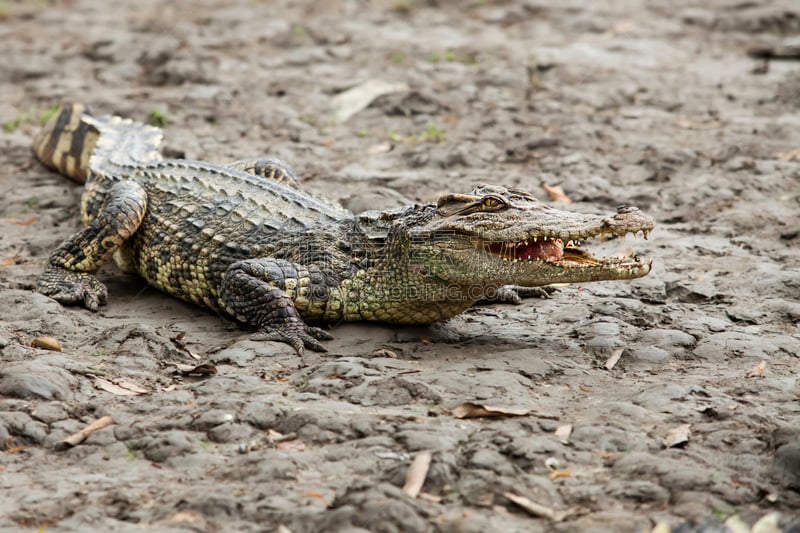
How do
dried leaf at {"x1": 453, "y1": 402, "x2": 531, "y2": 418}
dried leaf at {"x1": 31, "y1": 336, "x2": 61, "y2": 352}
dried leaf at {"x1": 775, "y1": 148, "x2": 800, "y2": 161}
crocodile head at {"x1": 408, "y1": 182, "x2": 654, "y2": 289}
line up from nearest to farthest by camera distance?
dried leaf at {"x1": 453, "y1": 402, "x2": 531, "y2": 418} < crocodile head at {"x1": 408, "y1": 182, "x2": 654, "y2": 289} < dried leaf at {"x1": 31, "y1": 336, "x2": 61, "y2": 352} < dried leaf at {"x1": 775, "y1": 148, "x2": 800, "y2": 161}

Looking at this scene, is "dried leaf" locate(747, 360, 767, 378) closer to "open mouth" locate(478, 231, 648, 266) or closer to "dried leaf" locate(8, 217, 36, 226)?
"open mouth" locate(478, 231, 648, 266)

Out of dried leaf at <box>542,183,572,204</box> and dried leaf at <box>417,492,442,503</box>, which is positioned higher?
dried leaf at <box>542,183,572,204</box>

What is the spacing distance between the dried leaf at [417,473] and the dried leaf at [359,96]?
20.1ft

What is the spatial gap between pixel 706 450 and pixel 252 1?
10.9 m

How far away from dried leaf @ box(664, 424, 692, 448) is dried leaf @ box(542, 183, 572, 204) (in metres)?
3.75

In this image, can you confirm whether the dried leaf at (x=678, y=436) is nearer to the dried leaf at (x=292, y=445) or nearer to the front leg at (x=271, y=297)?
the dried leaf at (x=292, y=445)

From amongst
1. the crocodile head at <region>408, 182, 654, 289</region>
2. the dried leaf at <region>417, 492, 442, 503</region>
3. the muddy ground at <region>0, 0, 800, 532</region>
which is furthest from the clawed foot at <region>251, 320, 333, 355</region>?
the dried leaf at <region>417, 492, 442, 503</region>

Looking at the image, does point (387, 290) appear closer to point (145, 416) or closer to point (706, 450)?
point (145, 416)

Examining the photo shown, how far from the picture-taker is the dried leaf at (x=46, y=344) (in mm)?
5617

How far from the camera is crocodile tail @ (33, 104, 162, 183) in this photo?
8172 mm

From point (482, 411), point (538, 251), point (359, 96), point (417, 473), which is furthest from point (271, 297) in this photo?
point (359, 96)

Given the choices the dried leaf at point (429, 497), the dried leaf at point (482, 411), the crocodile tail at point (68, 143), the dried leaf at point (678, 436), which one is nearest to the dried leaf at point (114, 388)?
the dried leaf at point (482, 411)

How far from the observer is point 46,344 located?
221 inches

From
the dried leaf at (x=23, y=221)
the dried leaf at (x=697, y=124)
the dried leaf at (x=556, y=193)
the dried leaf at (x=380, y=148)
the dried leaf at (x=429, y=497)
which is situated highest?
the dried leaf at (x=697, y=124)
